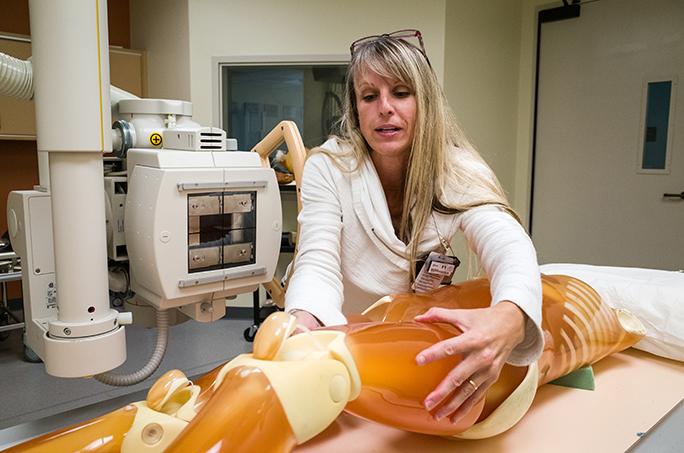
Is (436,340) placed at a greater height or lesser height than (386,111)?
lesser

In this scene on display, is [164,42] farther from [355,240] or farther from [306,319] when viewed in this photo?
[306,319]

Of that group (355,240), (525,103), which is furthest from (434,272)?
(525,103)

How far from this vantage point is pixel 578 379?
124cm

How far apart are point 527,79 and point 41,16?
13.3 ft

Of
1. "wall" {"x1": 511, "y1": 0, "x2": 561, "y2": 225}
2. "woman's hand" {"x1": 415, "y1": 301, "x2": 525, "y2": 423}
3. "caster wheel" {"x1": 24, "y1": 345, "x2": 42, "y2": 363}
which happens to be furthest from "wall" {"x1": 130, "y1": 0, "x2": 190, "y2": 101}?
"woman's hand" {"x1": 415, "y1": 301, "x2": 525, "y2": 423}

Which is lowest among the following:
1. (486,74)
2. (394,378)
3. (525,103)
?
(394,378)

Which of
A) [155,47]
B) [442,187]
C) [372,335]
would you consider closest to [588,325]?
[442,187]

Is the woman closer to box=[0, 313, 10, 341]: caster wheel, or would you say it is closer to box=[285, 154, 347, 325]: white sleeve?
box=[285, 154, 347, 325]: white sleeve

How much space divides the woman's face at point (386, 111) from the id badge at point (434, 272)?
282 millimetres

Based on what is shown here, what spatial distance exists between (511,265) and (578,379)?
16.4 inches

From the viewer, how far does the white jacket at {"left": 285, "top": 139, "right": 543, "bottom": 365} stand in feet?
3.70

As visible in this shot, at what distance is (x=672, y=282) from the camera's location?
5.09 feet

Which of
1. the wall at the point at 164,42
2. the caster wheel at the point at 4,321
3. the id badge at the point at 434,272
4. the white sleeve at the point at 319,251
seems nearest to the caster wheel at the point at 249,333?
the caster wheel at the point at 4,321

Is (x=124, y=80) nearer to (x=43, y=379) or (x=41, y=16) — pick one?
(x=43, y=379)
